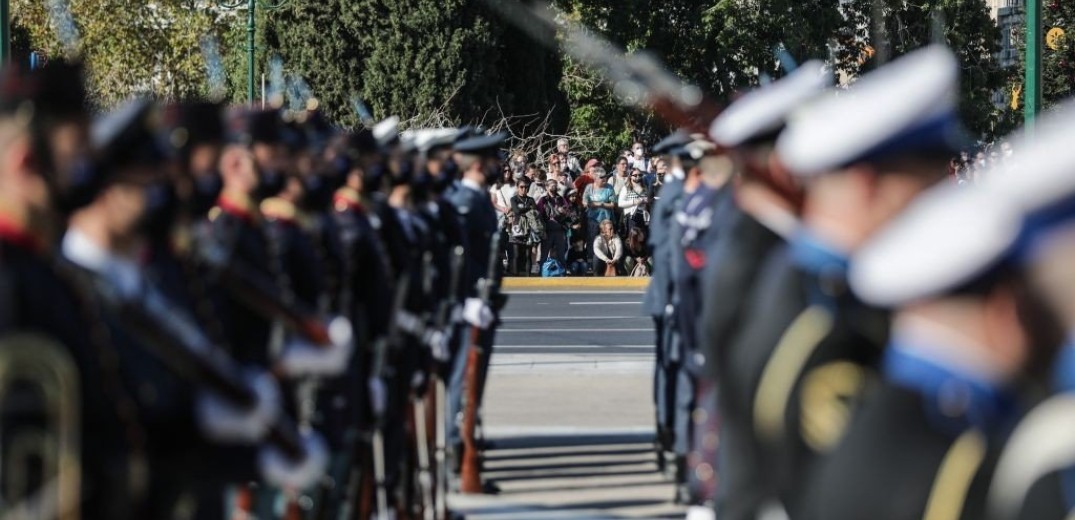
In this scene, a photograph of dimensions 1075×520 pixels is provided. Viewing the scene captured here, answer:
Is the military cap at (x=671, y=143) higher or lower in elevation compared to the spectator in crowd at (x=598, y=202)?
higher

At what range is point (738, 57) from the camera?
47.5 m

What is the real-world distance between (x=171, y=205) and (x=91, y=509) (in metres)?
1.13

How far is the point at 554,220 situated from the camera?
27516mm

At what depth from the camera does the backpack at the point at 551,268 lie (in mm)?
28109

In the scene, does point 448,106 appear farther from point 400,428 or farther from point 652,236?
point 400,428

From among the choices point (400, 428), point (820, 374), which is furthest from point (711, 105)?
point (820, 374)

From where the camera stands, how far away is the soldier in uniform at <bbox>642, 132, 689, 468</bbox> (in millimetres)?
10969

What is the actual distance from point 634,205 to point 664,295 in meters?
16.1

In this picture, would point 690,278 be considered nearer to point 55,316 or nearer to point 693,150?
point 693,150

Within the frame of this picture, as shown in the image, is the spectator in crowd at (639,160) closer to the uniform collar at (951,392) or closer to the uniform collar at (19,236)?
the uniform collar at (19,236)

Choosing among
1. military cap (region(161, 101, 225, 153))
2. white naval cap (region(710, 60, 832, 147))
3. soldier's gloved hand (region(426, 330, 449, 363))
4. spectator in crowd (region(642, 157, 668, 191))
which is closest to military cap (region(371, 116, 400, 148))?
soldier's gloved hand (region(426, 330, 449, 363))

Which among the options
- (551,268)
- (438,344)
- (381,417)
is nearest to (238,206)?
(381,417)

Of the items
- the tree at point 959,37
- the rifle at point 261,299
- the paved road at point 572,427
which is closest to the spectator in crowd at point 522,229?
the paved road at point 572,427

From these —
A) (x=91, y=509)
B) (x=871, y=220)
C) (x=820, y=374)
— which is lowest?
(x=91, y=509)
